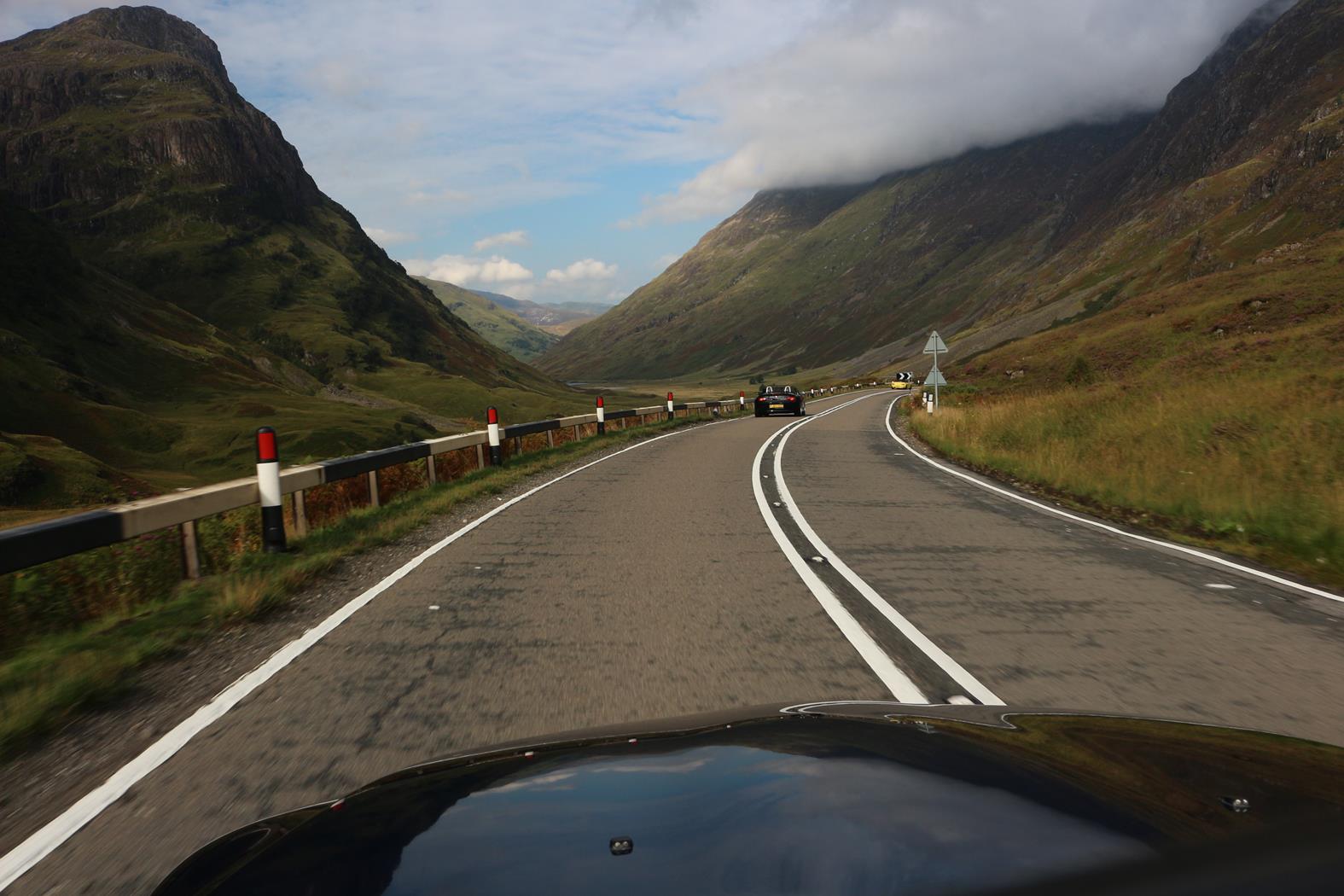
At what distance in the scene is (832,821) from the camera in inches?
74.8

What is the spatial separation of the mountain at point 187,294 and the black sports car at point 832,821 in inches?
1934

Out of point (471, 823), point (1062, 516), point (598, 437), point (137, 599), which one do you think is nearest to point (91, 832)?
point (471, 823)

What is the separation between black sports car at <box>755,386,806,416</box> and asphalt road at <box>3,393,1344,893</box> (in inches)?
1182

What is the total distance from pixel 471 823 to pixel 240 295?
4729 inches

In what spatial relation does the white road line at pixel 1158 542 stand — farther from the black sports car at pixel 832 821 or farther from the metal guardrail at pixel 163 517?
the metal guardrail at pixel 163 517

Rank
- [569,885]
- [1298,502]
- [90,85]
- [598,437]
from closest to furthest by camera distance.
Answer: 1. [569,885]
2. [1298,502]
3. [598,437]
4. [90,85]

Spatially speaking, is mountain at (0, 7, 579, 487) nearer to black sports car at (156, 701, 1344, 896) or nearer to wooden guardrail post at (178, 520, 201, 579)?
wooden guardrail post at (178, 520, 201, 579)

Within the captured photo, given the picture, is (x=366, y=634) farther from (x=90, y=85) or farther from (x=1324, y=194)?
(x=90, y=85)

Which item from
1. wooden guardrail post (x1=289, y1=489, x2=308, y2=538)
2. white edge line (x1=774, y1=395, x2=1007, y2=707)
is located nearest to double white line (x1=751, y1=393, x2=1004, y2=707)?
white edge line (x1=774, y1=395, x2=1007, y2=707)

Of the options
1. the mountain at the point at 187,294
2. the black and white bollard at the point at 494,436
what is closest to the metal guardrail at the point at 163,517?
the black and white bollard at the point at 494,436

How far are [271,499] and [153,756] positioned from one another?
17.3 feet

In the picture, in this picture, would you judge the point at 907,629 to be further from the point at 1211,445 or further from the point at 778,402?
the point at 778,402

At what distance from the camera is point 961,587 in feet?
23.4

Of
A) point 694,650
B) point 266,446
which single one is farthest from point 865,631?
point 266,446
